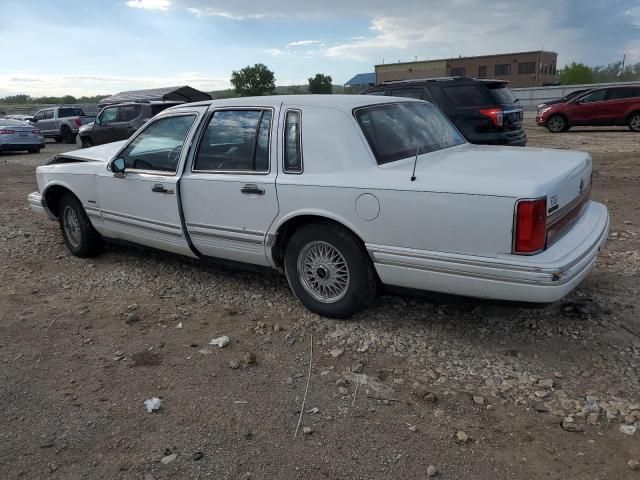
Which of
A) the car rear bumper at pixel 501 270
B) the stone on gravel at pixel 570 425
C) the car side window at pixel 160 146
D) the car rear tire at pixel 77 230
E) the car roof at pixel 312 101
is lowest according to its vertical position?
the stone on gravel at pixel 570 425

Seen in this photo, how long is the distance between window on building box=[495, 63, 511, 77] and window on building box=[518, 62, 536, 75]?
127 cm

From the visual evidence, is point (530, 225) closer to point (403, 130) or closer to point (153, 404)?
point (403, 130)

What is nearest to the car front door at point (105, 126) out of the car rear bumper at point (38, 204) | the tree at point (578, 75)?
the car rear bumper at point (38, 204)

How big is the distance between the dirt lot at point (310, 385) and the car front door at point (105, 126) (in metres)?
11.9

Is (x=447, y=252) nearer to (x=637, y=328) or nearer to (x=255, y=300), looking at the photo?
(x=637, y=328)

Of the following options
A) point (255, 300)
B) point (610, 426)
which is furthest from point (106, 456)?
point (610, 426)

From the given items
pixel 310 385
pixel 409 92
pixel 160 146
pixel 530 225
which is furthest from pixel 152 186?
pixel 409 92

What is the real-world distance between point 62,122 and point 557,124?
2032 centimetres

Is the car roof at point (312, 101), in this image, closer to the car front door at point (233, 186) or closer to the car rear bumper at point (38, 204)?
the car front door at point (233, 186)

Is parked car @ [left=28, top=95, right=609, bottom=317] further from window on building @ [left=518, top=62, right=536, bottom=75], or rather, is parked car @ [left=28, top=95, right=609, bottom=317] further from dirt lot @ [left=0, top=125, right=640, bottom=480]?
window on building @ [left=518, top=62, right=536, bottom=75]

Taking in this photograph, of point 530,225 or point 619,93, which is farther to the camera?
point 619,93

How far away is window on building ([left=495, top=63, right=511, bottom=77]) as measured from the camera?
66875 mm

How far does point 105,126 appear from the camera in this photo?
52.3ft

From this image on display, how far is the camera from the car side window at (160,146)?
4.61m
